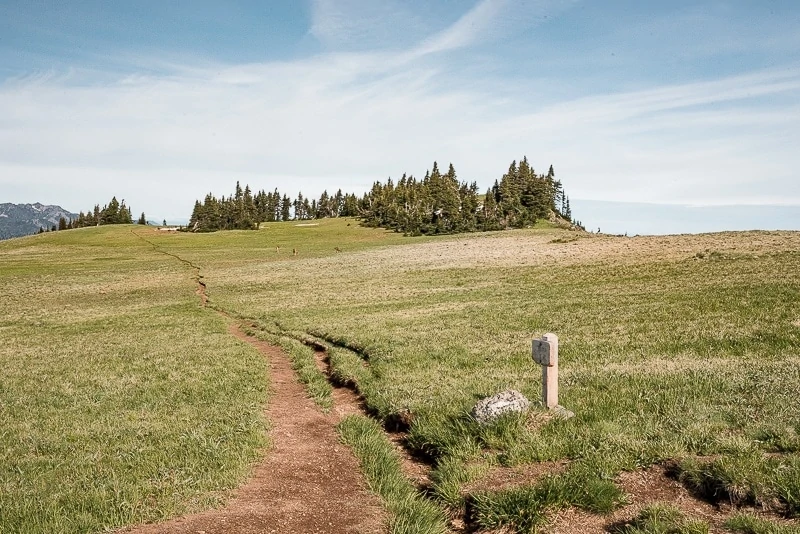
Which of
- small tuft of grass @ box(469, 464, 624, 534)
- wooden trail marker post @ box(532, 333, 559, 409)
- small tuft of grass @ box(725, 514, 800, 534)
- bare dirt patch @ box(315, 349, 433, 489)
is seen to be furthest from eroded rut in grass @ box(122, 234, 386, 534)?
small tuft of grass @ box(725, 514, 800, 534)

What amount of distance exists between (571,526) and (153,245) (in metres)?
115

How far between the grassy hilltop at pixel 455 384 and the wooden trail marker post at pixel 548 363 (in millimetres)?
614

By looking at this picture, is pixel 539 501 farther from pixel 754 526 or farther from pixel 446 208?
pixel 446 208

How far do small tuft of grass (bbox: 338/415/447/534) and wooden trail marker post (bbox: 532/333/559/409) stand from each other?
10.5 ft

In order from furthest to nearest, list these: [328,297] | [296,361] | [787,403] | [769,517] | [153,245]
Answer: [153,245] < [328,297] < [296,361] < [787,403] < [769,517]

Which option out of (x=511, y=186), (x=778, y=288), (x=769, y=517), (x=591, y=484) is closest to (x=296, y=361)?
(x=591, y=484)

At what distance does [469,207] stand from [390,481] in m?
120

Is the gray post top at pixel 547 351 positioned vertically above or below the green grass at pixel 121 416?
above

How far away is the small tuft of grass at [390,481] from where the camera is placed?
771 centimetres

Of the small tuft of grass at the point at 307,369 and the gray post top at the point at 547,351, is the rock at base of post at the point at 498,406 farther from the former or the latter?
the small tuft of grass at the point at 307,369

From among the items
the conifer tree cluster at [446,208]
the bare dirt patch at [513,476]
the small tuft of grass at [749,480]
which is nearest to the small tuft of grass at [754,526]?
the small tuft of grass at [749,480]

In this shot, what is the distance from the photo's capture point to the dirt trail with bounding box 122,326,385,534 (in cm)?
773

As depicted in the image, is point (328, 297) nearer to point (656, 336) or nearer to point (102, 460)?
point (656, 336)

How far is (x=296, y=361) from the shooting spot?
797 inches
